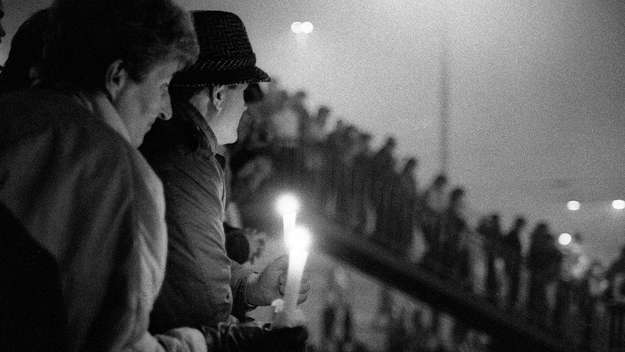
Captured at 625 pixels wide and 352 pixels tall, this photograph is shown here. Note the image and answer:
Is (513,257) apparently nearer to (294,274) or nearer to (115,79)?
(294,274)

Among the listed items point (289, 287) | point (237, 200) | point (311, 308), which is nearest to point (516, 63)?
point (311, 308)

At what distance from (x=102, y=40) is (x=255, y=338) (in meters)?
0.81

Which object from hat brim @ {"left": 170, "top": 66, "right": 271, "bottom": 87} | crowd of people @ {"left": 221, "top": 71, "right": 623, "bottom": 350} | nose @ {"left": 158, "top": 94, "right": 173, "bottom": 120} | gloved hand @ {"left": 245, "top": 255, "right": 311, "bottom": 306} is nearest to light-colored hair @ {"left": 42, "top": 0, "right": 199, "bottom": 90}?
nose @ {"left": 158, "top": 94, "right": 173, "bottom": 120}

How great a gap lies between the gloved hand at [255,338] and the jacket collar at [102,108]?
0.58 metres

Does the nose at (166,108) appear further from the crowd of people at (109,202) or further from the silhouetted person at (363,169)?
the silhouetted person at (363,169)

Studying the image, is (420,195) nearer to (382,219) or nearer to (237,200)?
(382,219)

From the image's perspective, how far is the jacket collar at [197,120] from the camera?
2667 millimetres

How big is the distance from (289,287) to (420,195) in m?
9.74

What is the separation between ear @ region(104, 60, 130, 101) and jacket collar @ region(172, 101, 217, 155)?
0.72 metres

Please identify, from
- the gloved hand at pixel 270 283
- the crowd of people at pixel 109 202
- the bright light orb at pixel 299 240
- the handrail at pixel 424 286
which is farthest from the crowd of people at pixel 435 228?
the bright light orb at pixel 299 240

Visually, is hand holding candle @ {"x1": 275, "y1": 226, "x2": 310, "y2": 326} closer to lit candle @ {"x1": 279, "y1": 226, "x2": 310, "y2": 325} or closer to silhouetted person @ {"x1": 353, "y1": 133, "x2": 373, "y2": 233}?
lit candle @ {"x1": 279, "y1": 226, "x2": 310, "y2": 325}

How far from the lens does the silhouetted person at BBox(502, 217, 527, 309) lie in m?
11.8

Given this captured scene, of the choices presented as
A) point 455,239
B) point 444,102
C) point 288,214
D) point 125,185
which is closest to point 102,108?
point 125,185

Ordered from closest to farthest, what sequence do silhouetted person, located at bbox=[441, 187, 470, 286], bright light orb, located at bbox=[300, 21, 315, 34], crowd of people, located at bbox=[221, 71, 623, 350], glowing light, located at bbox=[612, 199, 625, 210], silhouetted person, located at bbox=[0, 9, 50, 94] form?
silhouetted person, located at bbox=[0, 9, 50, 94] → crowd of people, located at bbox=[221, 71, 623, 350] → silhouetted person, located at bbox=[441, 187, 470, 286] → bright light orb, located at bbox=[300, 21, 315, 34] → glowing light, located at bbox=[612, 199, 625, 210]
